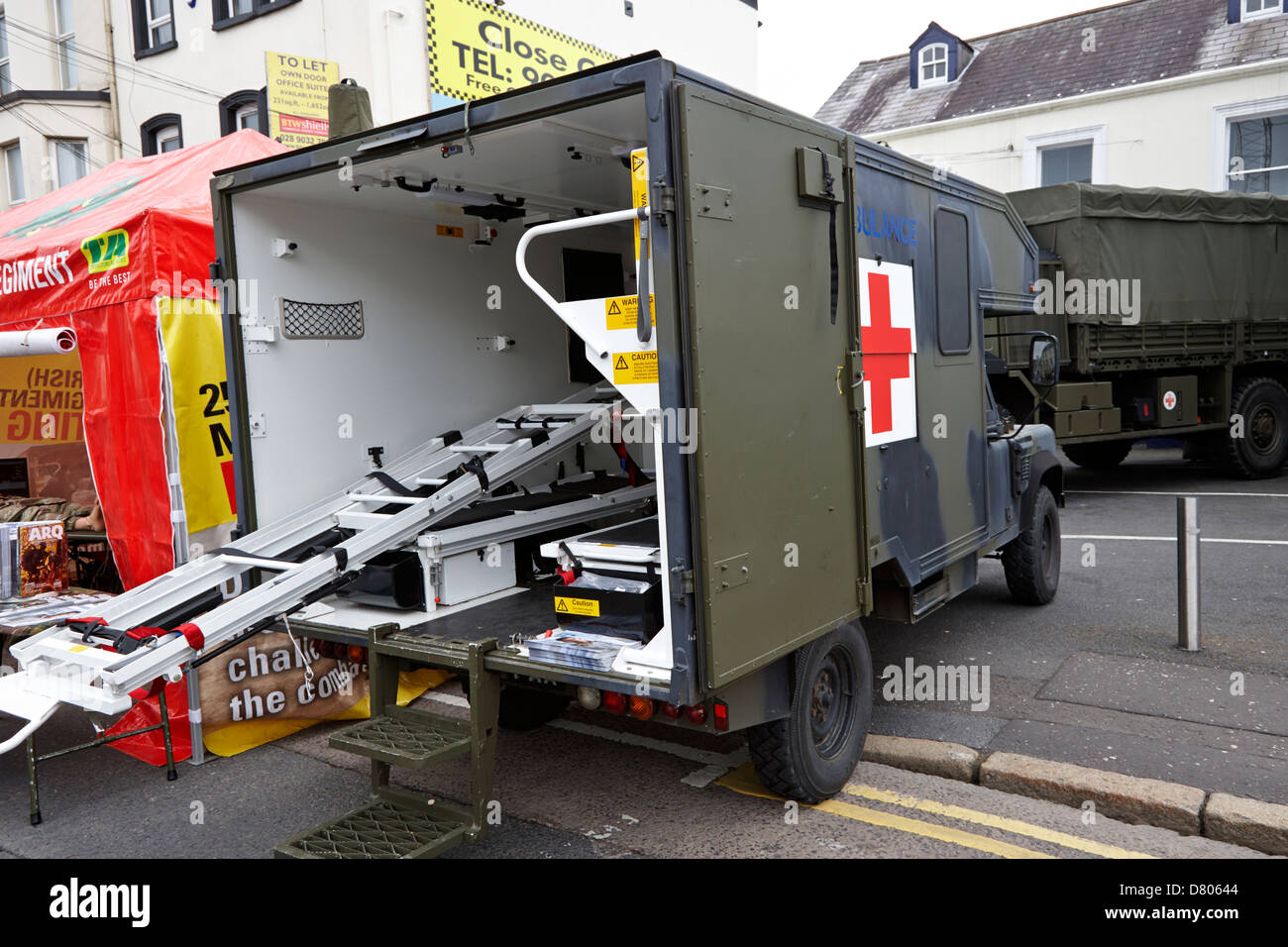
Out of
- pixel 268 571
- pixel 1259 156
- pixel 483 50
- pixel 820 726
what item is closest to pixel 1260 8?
pixel 1259 156

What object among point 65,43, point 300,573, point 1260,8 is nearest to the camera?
point 300,573

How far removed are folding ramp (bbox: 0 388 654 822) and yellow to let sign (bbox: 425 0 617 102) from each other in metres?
6.53

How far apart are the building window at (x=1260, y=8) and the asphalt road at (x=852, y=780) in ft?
47.6

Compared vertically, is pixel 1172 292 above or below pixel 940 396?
above

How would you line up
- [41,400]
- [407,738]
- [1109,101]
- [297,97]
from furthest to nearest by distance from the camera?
[1109,101], [297,97], [41,400], [407,738]

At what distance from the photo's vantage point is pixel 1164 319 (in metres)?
11.5

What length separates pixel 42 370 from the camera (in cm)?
827

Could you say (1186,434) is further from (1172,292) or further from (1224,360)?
(1172,292)

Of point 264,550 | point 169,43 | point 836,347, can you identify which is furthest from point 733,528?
point 169,43

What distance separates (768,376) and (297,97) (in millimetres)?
8917

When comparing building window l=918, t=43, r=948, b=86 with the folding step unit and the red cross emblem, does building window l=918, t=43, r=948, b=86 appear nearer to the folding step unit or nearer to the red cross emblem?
the red cross emblem

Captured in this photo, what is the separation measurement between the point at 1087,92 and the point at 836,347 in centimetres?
1640

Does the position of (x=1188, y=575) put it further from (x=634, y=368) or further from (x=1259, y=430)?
(x=1259, y=430)

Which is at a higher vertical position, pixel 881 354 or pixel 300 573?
pixel 881 354
